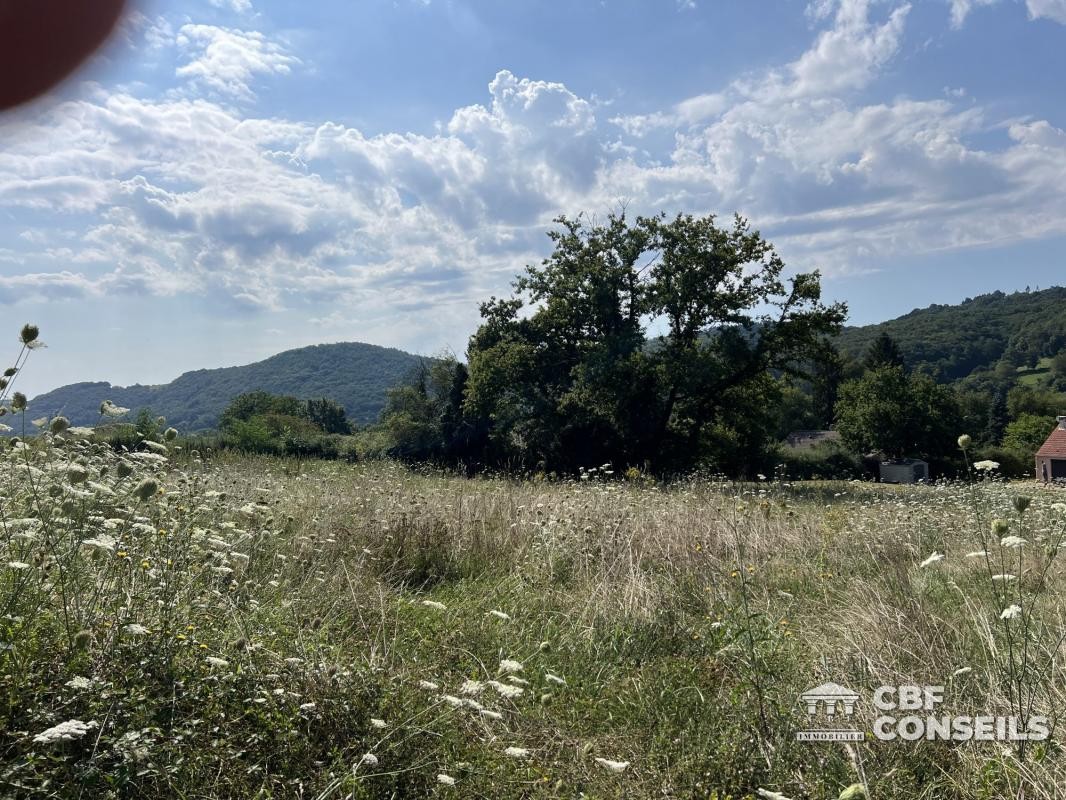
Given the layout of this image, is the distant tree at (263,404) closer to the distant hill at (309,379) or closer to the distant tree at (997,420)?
the distant hill at (309,379)

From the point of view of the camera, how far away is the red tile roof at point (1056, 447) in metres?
40.7

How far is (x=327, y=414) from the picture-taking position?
77.7 metres

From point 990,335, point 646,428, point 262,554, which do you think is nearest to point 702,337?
point 646,428

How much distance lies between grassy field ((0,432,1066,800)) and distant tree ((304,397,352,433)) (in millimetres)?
71209

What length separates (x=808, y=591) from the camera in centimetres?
513

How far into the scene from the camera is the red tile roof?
4072cm

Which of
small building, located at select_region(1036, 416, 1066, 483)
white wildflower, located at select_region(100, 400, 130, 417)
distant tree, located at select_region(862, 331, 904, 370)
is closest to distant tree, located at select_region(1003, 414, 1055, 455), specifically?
distant tree, located at select_region(862, 331, 904, 370)

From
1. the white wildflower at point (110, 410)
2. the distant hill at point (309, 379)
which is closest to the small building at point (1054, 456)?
the white wildflower at point (110, 410)

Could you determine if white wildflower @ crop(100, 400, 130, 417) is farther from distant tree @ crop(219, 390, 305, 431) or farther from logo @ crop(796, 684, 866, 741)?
distant tree @ crop(219, 390, 305, 431)

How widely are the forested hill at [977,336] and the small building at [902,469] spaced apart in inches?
1436

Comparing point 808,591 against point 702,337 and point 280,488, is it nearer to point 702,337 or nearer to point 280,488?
point 280,488

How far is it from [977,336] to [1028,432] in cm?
4432

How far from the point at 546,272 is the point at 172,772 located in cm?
2484

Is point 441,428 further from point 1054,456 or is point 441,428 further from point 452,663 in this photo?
point 1054,456
